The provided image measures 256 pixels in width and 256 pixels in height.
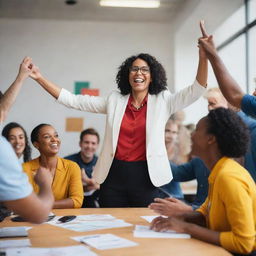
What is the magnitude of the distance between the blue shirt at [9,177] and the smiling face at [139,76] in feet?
5.22

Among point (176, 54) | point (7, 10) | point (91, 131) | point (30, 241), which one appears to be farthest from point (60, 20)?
point (30, 241)

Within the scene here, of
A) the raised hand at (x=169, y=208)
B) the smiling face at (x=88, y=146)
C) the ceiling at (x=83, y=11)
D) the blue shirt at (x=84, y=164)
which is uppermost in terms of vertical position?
the ceiling at (x=83, y=11)

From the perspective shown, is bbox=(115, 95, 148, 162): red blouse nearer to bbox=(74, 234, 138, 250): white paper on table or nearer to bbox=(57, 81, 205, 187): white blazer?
bbox=(57, 81, 205, 187): white blazer

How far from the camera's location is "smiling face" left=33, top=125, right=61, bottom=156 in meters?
2.83

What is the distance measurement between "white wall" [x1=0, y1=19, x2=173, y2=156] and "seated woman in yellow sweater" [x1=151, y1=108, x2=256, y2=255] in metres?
4.59

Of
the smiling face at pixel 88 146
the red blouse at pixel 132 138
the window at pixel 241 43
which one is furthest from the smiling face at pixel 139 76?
the window at pixel 241 43

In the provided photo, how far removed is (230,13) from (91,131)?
2.55m

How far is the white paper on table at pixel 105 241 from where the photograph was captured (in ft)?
4.84

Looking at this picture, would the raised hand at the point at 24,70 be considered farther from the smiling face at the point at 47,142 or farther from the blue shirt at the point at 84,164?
the blue shirt at the point at 84,164

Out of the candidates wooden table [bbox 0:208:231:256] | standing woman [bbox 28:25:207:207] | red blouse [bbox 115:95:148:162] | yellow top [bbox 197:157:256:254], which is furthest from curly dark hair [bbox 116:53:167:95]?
yellow top [bbox 197:157:256:254]

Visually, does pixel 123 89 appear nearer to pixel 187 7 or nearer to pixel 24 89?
pixel 187 7

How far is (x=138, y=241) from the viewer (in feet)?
5.11

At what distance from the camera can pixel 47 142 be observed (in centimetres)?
286

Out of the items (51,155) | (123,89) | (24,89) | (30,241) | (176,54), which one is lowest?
(30,241)
